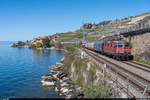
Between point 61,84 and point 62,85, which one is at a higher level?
point 62,85

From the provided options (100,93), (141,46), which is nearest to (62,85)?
(100,93)

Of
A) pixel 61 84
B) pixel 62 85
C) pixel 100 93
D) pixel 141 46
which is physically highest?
pixel 141 46

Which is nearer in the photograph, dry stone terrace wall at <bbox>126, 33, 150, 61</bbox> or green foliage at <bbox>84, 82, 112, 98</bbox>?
green foliage at <bbox>84, 82, 112, 98</bbox>

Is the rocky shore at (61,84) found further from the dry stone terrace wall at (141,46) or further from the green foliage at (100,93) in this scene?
the dry stone terrace wall at (141,46)

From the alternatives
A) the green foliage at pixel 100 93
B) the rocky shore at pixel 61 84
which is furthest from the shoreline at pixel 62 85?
the green foliage at pixel 100 93

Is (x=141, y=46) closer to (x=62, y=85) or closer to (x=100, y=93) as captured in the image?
(x=62, y=85)

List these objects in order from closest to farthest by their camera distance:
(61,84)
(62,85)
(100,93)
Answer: (100,93) < (62,85) < (61,84)

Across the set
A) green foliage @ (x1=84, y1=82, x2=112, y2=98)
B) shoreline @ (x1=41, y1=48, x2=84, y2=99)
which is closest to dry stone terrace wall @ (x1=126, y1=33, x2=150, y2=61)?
shoreline @ (x1=41, y1=48, x2=84, y2=99)

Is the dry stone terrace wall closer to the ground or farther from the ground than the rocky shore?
farther from the ground

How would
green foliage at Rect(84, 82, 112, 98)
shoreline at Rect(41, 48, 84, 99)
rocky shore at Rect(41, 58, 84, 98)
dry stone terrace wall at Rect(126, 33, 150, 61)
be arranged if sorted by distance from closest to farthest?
green foliage at Rect(84, 82, 112, 98), shoreline at Rect(41, 48, 84, 99), rocky shore at Rect(41, 58, 84, 98), dry stone terrace wall at Rect(126, 33, 150, 61)

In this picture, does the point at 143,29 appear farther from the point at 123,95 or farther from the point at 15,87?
the point at 15,87

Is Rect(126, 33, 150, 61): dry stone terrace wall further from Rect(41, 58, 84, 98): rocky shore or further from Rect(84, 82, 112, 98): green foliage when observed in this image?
Rect(84, 82, 112, 98): green foliage

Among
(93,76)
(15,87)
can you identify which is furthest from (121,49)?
(15,87)

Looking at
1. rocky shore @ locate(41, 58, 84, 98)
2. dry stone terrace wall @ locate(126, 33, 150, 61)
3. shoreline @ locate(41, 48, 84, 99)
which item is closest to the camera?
shoreline @ locate(41, 48, 84, 99)
